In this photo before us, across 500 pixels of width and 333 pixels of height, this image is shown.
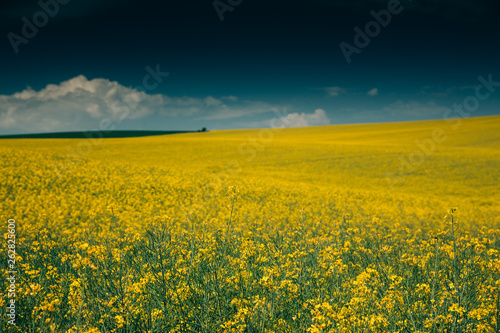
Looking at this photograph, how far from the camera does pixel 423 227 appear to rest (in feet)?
42.3

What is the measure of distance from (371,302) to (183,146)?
1640 inches

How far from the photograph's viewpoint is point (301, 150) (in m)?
40.7

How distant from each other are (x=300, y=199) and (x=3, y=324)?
51.7 feet

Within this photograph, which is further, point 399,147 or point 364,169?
point 399,147

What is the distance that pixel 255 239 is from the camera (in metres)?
7.31

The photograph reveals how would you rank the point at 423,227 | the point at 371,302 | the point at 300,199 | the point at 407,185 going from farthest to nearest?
1. the point at 407,185
2. the point at 300,199
3. the point at 423,227
4. the point at 371,302

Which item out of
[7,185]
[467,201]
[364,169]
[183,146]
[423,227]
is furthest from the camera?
[183,146]

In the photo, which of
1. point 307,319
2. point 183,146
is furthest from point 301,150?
point 307,319

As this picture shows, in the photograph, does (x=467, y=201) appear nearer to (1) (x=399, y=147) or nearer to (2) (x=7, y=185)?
(1) (x=399, y=147)

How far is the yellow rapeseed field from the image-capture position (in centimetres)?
367

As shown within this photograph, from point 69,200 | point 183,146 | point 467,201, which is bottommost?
point 467,201

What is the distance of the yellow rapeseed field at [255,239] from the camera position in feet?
12.0

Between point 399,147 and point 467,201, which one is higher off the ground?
point 399,147

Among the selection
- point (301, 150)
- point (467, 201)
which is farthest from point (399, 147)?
point (467, 201)
